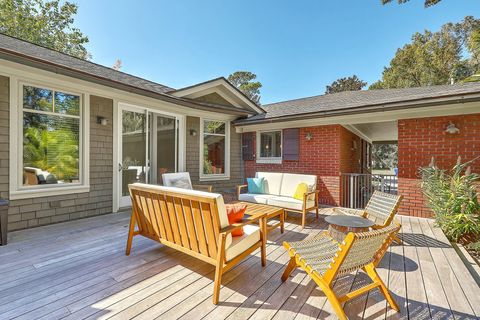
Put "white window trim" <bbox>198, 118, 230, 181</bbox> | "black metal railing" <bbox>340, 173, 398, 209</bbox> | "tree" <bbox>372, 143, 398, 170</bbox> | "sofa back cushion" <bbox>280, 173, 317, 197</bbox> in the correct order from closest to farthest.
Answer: "sofa back cushion" <bbox>280, 173, 317, 197</bbox>, "black metal railing" <bbox>340, 173, 398, 209</bbox>, "white window trim" <bbox>198, 118, 230, 181</bbox>, "tree" <bbox>372, 143, 398, 170</bbox>

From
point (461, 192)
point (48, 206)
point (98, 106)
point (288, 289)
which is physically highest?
point (98, 106)

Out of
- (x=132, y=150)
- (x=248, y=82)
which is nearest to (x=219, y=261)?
(x=132, y=150)

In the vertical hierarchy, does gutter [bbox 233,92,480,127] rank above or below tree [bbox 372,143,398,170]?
above

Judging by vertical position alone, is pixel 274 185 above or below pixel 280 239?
above

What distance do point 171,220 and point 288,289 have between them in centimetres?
153

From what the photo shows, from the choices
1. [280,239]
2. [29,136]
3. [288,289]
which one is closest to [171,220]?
[288,289]

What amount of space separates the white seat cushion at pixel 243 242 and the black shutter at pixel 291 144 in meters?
4.75

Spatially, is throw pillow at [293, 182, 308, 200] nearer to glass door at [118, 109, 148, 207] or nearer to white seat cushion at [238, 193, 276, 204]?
white seat cushion at [238, 193, 276, 204]

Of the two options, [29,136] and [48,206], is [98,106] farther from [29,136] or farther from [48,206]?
[48,206]

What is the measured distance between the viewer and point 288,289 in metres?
2.44

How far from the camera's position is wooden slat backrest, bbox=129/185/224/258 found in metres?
2.30

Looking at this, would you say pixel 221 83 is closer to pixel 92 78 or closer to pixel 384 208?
pixel 92 78

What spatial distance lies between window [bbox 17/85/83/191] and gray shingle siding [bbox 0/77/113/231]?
22 cm

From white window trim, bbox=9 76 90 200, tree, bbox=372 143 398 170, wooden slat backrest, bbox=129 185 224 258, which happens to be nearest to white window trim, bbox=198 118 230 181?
white window trim, bbox=9 76 90 200
